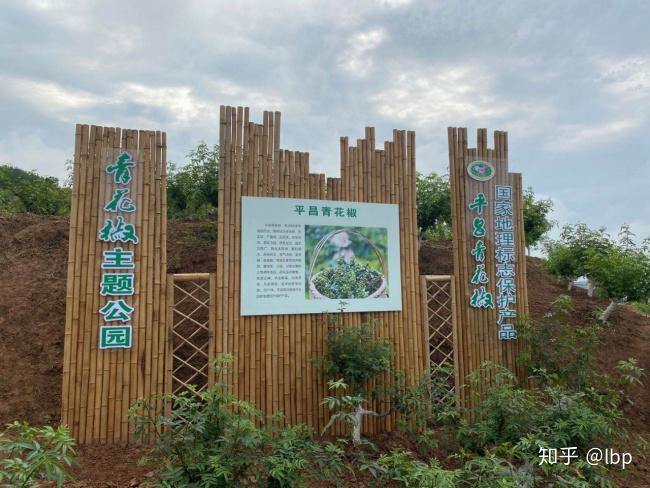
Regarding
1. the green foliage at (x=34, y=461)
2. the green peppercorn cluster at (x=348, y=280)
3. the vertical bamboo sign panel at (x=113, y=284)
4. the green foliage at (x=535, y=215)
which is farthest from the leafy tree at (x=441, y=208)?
the green foliage at (x=34, y=461)

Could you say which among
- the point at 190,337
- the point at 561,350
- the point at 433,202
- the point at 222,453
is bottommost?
A: the point at 222,453

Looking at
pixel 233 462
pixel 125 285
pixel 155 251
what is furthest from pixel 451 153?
pixel 233 462

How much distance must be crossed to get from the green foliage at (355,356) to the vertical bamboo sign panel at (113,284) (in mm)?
1528

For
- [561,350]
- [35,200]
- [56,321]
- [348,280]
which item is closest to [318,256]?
[348,280]

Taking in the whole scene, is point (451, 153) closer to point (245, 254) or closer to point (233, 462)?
point (245, 254)

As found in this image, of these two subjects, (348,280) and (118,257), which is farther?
(348,280)

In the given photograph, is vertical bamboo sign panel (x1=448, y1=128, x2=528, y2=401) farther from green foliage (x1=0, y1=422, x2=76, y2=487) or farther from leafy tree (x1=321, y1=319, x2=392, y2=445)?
green foliage (x1=0, y1=422, x2=76, y2=487)

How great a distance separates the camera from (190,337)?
405cm

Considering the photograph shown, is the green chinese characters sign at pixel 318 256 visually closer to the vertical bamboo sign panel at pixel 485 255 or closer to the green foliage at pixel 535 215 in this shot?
the vertical bamboo sign panel at pixel 485 255

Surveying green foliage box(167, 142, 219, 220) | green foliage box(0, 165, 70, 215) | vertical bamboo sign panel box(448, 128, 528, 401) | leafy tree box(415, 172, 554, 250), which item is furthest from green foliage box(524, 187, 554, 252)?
green foliage box(0, 165, 70, 215)

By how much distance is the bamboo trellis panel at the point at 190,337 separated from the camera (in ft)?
13.2

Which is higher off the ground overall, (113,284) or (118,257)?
(118,257)

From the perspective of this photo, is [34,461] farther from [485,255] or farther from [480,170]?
[480,170]

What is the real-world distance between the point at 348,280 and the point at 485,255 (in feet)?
5.86
